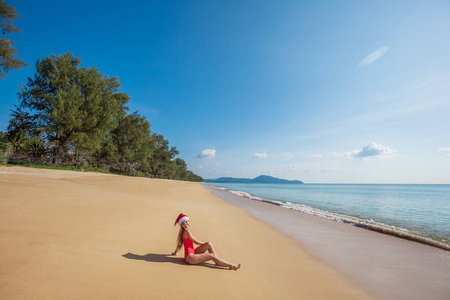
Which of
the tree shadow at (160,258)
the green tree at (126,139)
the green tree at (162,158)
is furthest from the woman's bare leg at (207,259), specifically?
the green tree at (162,158)

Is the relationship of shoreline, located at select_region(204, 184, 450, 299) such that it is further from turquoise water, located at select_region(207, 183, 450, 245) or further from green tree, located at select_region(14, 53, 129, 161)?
green tree, located at select_region(14, 53, 129, 161)

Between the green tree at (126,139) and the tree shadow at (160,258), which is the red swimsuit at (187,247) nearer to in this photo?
the tree shadow at (160,258)

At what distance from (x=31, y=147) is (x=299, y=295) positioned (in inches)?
Result: 1439

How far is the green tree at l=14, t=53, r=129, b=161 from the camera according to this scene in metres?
24.3

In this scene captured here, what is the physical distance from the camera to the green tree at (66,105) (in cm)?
2433

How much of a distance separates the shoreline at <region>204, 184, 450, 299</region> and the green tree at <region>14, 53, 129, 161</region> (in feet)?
95.6

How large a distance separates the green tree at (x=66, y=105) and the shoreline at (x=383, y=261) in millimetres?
29151

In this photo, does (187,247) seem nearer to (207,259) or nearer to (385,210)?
(207,259)

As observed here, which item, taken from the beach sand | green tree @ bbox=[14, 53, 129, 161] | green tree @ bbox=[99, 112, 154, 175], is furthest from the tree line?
the beach sand

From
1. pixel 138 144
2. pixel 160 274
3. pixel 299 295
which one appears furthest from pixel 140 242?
pixel 138 144

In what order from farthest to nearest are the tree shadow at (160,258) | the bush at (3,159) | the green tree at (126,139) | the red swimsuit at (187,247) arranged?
the green tree at (126,139) < the bush at (3,159) < the red swimsuit at (187,247) < the tree shadow at (160,258)

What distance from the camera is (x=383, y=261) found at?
509 centimetres

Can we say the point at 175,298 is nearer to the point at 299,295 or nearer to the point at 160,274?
the point at 160,274

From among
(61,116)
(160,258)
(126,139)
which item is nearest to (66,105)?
(61,116)
